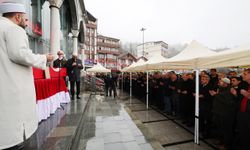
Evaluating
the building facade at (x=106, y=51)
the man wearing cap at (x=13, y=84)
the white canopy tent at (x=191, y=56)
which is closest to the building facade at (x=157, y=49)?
the building facade at (x=106, y=51)

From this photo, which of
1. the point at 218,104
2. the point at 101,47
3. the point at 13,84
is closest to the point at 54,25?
the point at 13,84

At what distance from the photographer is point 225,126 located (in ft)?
13.0

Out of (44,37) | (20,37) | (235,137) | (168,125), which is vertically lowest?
(168,125)

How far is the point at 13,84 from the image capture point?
145 centimetres

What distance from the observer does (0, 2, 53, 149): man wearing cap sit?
141 centimetres

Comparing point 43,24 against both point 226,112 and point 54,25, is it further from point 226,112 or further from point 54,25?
point 226,112

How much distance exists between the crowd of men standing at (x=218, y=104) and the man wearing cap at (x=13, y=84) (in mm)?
3977

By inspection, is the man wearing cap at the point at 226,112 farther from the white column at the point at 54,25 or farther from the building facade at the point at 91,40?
the building facade at the point at 91,40

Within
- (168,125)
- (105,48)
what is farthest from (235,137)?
(105,48)

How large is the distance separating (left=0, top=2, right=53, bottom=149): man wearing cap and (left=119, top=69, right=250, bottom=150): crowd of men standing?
3.98 meters

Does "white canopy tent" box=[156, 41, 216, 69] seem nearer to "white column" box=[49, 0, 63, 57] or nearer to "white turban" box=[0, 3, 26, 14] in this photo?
"white turban" box=[0, 3, 26, 14]

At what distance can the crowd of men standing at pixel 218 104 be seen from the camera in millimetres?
3566

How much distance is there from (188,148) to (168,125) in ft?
6.40

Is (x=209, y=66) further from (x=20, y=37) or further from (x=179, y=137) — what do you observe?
(x=20, y=37)
